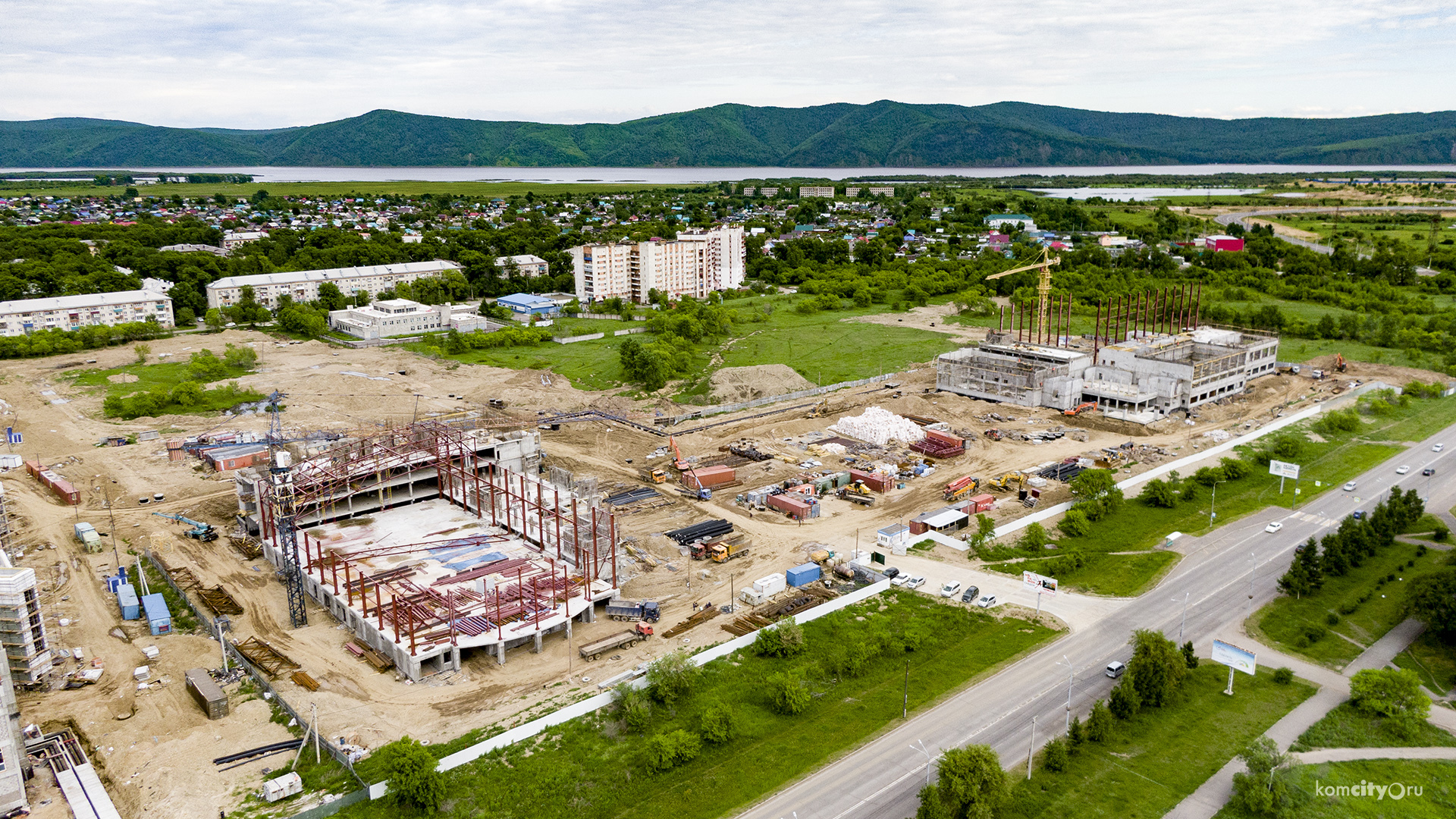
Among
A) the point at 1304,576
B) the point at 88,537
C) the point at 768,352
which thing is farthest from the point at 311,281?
the point at 1304,576

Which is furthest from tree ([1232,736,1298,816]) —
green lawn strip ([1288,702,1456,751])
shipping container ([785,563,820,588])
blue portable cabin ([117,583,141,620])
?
Answer: blue portable cabin ([117,583,141,620])

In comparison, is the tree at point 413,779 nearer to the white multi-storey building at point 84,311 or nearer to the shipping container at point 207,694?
the shipping container at point 207,694

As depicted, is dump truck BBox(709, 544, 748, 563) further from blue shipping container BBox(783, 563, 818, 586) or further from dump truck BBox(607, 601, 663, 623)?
dump truck BBox(607, 601, 663, 623)

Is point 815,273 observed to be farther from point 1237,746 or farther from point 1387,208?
point 1387,208

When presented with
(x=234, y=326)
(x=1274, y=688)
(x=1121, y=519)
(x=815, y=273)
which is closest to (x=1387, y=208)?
(x=815, y=273)

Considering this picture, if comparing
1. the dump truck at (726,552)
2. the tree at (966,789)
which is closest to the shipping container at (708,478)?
the dump truck at (726,552)
